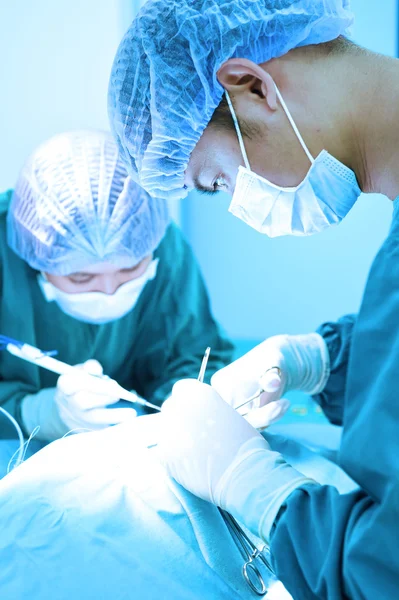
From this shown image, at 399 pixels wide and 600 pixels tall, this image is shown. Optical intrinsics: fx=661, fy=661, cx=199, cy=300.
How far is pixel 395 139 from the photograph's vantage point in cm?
117

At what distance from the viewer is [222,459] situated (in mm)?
1189

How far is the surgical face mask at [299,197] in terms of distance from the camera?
1234 mm

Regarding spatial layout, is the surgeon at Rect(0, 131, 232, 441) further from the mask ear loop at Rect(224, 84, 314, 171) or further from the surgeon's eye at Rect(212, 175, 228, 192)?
the mask ear loop at Rect(224, 84, 314, 171)

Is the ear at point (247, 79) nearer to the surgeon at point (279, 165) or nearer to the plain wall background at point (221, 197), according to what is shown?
the surgeon at point (279, 165)

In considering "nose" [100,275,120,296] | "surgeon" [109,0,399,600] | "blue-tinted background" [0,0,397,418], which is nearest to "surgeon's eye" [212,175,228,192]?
"surgeon" [109,0,399,600]

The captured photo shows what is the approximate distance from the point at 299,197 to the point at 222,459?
A: 53 centimetres

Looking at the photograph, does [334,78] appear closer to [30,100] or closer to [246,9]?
[246,9]

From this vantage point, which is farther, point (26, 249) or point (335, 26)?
point (26, 249)

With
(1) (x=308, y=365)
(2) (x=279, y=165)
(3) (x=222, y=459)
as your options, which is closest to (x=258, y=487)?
(3) (x=222, y=459)

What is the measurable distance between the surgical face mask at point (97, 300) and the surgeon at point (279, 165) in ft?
1.55

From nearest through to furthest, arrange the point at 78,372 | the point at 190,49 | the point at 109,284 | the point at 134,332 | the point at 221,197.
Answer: the point at 190,49 → the point at 78,372 → the point at 109,284 → the point at 134,332 → the point at 221,197

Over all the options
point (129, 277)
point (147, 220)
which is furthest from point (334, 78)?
point (129, 277)

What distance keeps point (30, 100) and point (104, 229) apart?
2.20ft

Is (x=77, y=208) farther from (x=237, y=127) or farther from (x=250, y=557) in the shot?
(x=250, y=557)
